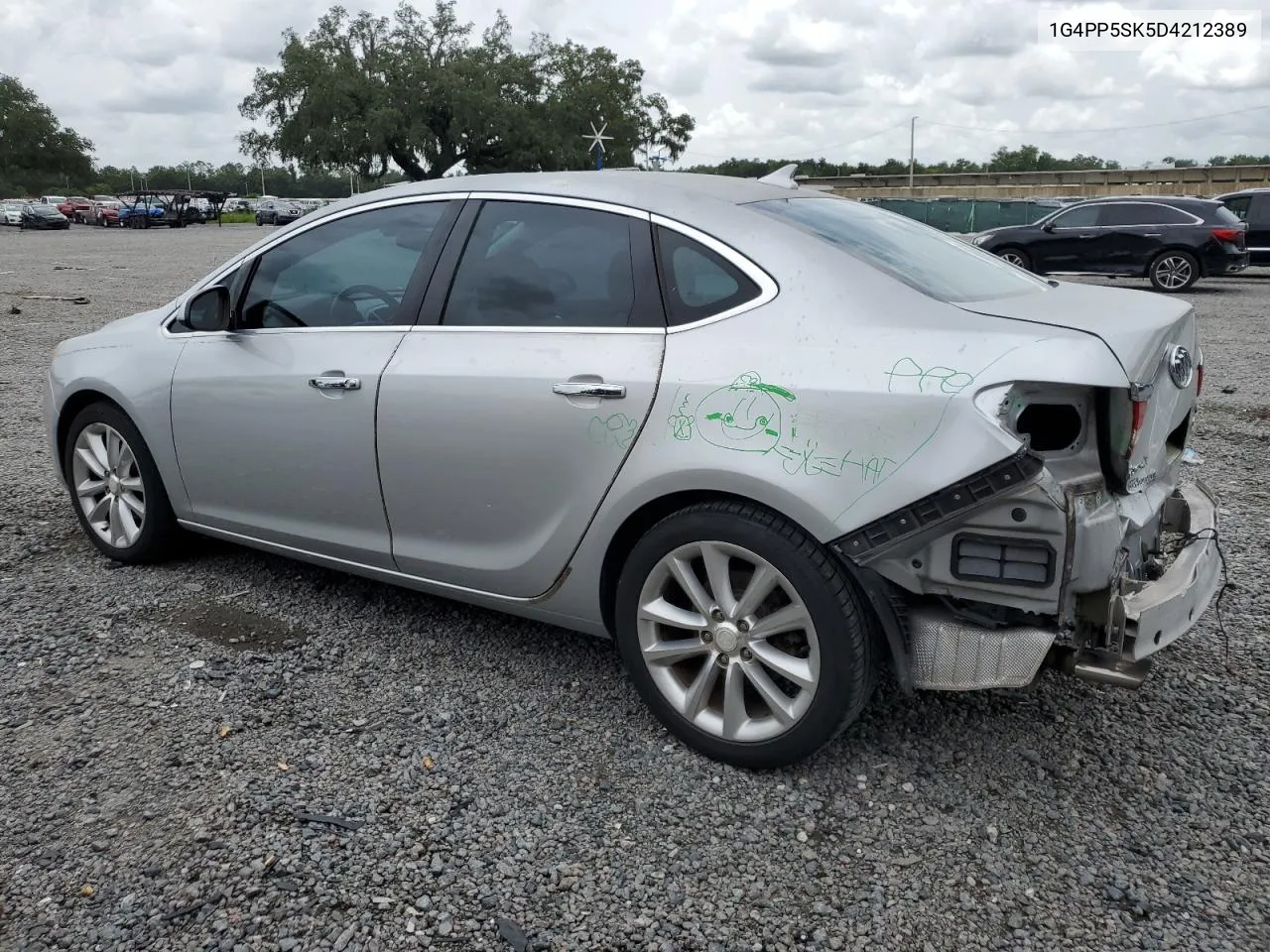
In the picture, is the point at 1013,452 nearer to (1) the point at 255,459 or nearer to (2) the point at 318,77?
(1) the point at 255,459

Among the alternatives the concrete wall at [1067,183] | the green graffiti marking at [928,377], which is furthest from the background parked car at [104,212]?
the green graffiti marking at [928,377]

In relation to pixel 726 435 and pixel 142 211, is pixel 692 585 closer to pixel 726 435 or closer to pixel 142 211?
pixel 726 435

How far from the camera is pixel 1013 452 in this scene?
2439mm

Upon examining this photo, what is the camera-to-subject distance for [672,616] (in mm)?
2992

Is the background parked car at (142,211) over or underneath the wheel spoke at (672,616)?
over

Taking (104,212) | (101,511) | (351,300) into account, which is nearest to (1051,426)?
(351,300)

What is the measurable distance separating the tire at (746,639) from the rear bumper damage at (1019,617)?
0.11m

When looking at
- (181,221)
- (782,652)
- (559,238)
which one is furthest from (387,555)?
(181,221)

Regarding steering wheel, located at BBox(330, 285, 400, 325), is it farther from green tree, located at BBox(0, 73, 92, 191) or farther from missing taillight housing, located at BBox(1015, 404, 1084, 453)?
green tree, located at BBox(0, 73, 92, 191)

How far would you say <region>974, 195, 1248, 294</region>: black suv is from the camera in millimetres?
16703

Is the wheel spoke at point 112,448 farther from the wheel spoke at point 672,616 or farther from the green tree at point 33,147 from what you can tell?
the green tree at point 33,147

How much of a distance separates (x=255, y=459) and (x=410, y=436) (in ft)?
2.85

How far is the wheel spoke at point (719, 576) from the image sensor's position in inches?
113

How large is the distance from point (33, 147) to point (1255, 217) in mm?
111755
